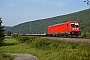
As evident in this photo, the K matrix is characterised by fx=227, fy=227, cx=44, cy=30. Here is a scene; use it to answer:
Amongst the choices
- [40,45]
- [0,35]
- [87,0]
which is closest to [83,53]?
[87,0]

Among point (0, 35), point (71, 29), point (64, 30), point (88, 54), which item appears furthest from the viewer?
point (0, 35)

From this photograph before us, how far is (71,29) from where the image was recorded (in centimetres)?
4584

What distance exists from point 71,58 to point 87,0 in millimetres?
3457

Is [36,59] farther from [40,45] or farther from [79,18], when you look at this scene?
[79,18]

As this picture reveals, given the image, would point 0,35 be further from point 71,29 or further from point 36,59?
point 36,59

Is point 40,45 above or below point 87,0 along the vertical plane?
below

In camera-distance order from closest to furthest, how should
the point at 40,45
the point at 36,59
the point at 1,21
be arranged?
Answer: the point at 36,59, the point at 40,45, the point at 1,21

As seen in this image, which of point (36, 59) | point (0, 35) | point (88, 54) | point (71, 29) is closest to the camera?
point (88, 54)

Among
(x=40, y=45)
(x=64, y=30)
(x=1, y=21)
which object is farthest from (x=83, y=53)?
(x=1, y=21)

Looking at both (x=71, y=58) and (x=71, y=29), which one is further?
(x=71, y=29)

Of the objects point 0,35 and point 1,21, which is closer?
point 0,35

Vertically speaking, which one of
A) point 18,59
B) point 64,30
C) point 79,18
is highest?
point 79,18

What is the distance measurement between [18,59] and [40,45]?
731 cm

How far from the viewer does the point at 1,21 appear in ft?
224
